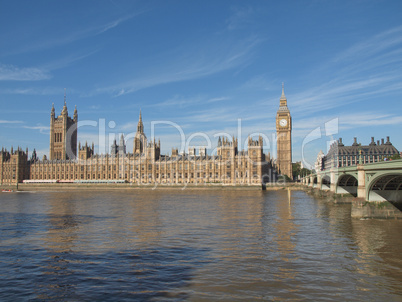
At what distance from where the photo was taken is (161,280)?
16594mm

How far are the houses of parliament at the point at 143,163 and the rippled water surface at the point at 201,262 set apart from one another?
90157mm

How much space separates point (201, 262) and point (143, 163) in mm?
122085

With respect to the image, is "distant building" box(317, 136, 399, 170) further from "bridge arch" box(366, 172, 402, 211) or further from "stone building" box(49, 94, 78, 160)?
"stone building" box(49, 94, 78, 160)

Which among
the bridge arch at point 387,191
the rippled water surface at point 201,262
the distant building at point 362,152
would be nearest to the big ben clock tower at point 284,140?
the distant building at point 362,152

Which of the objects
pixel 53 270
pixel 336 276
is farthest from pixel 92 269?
pixel 336 276

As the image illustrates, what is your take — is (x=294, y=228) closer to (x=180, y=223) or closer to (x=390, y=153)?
(x=180, y=223)

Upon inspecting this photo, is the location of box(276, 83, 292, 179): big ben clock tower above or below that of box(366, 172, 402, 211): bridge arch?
above

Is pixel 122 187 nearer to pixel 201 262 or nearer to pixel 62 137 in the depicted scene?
pixel 62 137

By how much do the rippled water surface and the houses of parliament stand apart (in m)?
90.2

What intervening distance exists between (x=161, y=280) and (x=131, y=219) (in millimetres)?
22377

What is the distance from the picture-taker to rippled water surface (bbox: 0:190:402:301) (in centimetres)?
1509

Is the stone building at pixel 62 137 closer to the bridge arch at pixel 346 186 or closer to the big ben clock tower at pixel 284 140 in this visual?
the big ben clock tower at pixel 284 140

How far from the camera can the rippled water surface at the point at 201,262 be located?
15.1 m

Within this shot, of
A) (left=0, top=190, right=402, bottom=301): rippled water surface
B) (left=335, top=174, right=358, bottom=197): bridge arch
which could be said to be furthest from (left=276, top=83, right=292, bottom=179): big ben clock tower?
(left=0, top=190, right=402, bottom=301): rippled water surface
